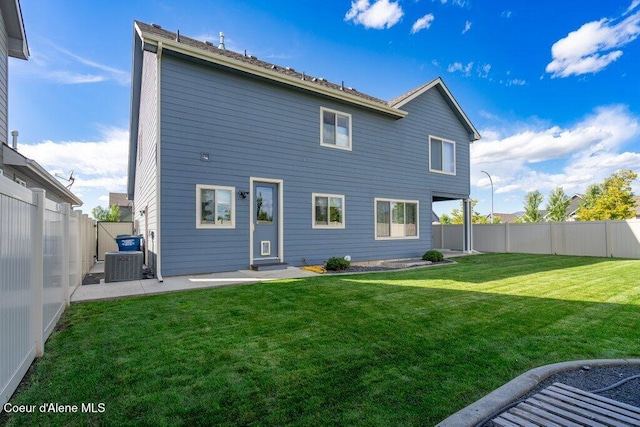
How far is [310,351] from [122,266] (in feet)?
20.0

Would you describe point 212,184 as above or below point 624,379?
above

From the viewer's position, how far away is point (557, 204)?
30906 millimetres

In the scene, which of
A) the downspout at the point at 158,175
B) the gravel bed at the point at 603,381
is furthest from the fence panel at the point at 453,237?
the downspout at the point at 158,175

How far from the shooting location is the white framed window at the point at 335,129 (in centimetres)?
1001

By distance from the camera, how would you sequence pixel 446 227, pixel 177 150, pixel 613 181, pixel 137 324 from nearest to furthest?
pixel 137 324, pixel 177 150, pixel 446 227, pixel 613 181

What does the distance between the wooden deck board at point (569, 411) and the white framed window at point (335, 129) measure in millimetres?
8665

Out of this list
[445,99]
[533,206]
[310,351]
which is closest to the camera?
[310,351]

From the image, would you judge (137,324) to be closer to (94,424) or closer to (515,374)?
(94,424)

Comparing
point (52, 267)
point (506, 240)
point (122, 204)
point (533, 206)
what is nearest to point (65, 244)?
point (52, 267)

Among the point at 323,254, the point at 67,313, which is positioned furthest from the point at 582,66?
the point at 67,313

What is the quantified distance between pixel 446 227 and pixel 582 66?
1005cm

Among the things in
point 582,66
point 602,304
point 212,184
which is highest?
point 582,66

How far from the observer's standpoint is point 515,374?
2.70 m

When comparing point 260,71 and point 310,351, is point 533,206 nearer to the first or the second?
point 260,71
